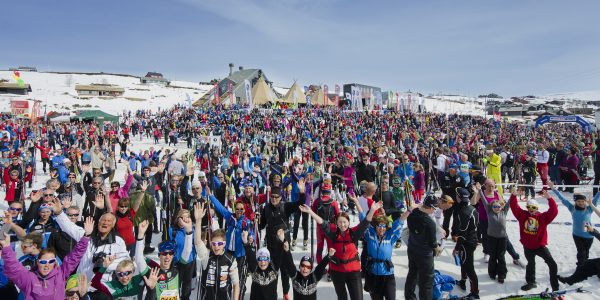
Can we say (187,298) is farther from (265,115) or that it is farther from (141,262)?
(265,115)

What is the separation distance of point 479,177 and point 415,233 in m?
4.94

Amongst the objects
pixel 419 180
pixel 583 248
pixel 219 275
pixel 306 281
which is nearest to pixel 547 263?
pixel 583 248

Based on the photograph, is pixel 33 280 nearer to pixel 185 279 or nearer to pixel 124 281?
pixel 124 281

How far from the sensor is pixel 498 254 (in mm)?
5254

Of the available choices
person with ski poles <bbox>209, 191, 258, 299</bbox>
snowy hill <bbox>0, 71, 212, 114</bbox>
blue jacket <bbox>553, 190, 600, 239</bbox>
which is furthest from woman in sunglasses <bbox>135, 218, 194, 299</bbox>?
snowy hill <bbox>0, 71, 212, 114</bbox>

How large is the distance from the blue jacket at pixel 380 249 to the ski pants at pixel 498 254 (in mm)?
2126

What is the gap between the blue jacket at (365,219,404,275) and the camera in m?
4.14

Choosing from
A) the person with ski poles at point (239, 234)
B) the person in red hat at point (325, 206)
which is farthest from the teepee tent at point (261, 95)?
the person with ski poles at point (239, 234)

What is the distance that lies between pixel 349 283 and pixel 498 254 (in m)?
2.90

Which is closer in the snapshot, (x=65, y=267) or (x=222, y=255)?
(x=65, y=267)

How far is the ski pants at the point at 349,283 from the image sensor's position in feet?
13.0

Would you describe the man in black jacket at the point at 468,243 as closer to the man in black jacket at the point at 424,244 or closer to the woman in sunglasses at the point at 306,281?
the man in black jacket at the point at 424,244

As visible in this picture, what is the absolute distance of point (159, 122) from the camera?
3050 cm

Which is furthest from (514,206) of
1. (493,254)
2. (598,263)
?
(598,263)
